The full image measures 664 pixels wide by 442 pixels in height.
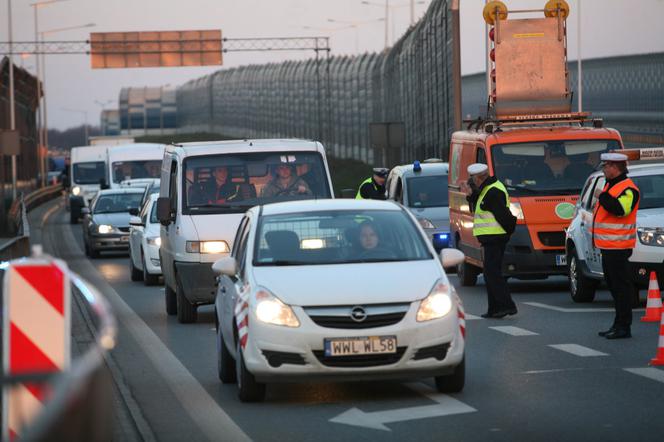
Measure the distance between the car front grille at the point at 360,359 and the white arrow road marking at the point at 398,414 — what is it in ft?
0.96

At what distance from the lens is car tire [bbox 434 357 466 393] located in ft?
35.6

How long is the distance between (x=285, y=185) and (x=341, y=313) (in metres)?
8.02

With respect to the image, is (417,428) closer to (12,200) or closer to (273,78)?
(12,200)

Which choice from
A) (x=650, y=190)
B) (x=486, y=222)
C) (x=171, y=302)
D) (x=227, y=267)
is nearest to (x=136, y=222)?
(x=171, y=302)

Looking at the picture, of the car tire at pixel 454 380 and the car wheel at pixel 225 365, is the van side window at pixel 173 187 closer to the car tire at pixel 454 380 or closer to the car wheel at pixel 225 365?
the car wheel at pixel 225 365

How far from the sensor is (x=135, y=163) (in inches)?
1868

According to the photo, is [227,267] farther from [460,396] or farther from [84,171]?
[84,171]

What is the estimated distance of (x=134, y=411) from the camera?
10.5 meters

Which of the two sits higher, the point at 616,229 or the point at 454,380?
Result: the point at 616,229

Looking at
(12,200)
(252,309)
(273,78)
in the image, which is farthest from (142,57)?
(252,309)

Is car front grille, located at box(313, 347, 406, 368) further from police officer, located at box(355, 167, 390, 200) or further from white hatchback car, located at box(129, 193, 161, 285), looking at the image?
police officer, located at box(355, 167, 390, 200)

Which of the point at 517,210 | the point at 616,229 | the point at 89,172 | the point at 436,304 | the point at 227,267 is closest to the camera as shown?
the point at 436,304

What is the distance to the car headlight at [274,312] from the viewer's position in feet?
34.2

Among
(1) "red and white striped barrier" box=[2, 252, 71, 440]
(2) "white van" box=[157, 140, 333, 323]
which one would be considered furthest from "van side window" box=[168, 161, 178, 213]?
Result: (1) "red and white striped barrier" box=[2, 252, 71, 440]
